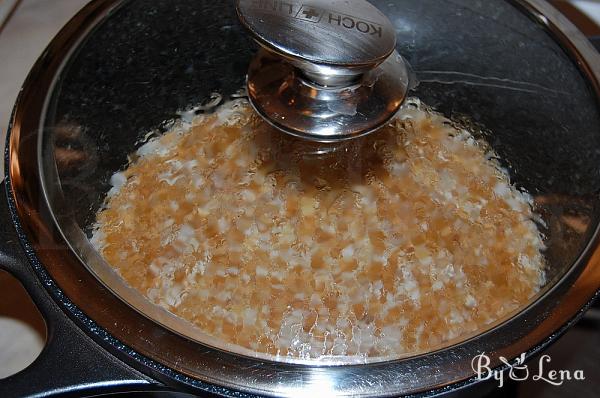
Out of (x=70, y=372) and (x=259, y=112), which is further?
(x=259, y=112)

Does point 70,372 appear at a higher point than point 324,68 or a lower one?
lower

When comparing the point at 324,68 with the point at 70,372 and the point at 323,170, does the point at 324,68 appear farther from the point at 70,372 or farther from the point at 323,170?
the point at 70,372

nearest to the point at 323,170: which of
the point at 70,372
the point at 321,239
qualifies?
the point at 321,239

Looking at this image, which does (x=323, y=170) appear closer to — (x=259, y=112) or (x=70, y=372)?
(x=259, y=112)

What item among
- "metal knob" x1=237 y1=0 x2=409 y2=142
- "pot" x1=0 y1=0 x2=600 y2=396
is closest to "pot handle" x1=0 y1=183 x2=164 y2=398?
"pot" x1=0 y1=0 x2=600 y2=396

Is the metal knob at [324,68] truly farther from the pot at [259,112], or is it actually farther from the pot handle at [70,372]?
the pot handle at [70,372]


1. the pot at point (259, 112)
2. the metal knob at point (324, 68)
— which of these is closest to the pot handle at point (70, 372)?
the pot at point (259, 112)
